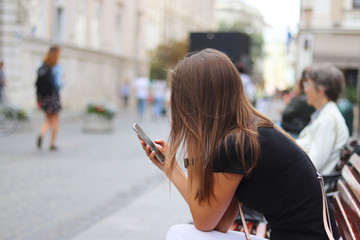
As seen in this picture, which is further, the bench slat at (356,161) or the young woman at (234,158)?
the bench slat at (356,161)

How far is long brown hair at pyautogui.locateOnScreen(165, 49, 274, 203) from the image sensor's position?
2258mm

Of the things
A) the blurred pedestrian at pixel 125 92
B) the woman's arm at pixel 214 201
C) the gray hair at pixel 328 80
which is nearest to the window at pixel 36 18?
the blurred pedestrian at pixel 125 92

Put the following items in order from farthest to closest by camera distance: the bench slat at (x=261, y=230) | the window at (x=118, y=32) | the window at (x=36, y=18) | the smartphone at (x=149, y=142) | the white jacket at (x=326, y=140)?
the window at (x=118, y=32) → the window at (x=36, y=18) → the white jacket at (x=326, y=140) → the bench slat at (x=261, y=230) → the smartphone at (x=149, y=142)

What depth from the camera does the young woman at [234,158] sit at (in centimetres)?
221

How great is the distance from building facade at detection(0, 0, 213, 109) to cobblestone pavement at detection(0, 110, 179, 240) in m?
9.18

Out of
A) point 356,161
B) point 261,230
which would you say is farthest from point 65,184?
point 356,161

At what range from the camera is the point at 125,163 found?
9102mm

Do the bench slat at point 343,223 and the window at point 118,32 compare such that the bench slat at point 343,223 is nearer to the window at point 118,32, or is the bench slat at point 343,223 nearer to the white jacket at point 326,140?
the white jacket at point 326,140

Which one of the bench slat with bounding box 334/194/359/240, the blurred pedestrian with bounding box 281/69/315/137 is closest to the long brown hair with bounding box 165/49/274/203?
the bench slat with bounding box 334/194/359/240

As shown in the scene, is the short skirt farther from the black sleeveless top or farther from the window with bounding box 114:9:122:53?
the window with bounding box 114:9:122:53

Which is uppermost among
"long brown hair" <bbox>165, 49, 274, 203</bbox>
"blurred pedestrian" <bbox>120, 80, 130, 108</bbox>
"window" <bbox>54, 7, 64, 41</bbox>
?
"window" <bbox>54, 7, 64, 41</bbox>

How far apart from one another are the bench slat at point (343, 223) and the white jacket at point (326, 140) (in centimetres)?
49

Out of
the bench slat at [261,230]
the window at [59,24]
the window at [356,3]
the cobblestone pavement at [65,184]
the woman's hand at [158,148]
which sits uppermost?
the window at [356,3]

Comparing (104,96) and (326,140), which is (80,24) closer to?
(104,96)
